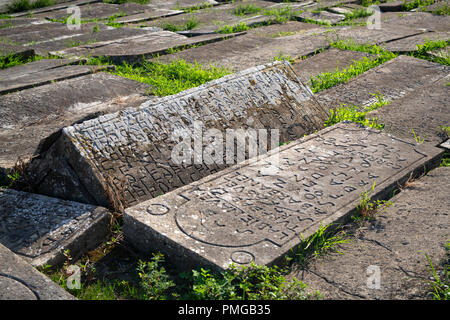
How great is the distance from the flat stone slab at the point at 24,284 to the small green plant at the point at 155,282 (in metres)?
0.37

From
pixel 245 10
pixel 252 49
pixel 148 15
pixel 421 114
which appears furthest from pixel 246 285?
pixel 245 10

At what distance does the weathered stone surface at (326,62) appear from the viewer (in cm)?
555

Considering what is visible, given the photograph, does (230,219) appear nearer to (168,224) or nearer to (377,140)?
Answer: (168,224)

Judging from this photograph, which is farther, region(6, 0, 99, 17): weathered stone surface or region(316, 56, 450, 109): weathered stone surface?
region(6, 0, 99, 17): weathered stone surface

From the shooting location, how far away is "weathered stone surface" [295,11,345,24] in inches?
317

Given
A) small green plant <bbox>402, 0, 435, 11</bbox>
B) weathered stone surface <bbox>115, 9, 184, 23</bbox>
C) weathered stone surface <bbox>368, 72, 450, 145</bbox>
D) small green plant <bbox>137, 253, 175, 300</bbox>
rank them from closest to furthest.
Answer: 1. small green plant <bbox>137, 253, 175, 300</bbox>
2. weathered stone surface <bbox>368, 72, 450, 145</bbox>
3. weathered stone surface <bbox>115, 9, 184, 23</bbox>
4. small green plant <bbox>402, 0, 435, 11</bbox>

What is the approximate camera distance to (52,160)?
2.88m

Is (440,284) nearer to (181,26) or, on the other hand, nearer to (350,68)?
(350,68)

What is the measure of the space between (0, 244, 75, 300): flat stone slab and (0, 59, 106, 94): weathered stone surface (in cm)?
281

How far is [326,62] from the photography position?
589cm

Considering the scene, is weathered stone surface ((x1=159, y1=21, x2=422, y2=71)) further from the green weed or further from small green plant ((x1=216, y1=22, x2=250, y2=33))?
the green weed

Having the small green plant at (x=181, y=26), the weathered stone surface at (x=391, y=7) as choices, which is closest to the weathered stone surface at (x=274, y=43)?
the small green plant at (x=181, y=26)

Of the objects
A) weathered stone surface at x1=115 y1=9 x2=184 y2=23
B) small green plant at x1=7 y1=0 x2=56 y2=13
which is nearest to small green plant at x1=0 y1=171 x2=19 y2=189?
weathered stone surface at x1=115 y1=9 x2=184 y2=23
